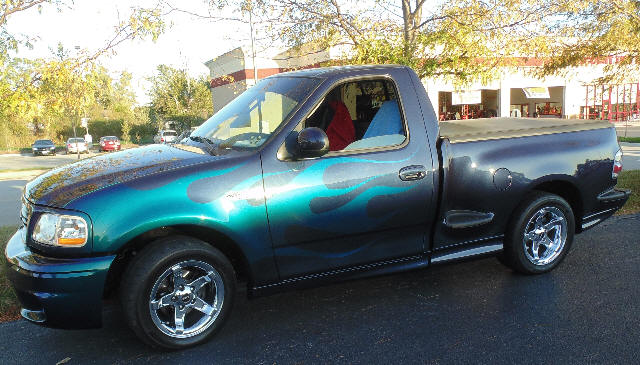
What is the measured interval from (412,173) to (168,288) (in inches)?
76.2

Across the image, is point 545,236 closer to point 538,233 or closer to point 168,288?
point 538,233

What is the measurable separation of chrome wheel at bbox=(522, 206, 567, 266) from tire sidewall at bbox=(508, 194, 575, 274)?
0.10ft

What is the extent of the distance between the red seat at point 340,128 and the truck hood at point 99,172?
1.05 m

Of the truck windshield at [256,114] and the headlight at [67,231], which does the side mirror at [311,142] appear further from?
the headlight at [67,231]

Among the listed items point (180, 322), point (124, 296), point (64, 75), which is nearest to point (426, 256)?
point (180, 322)

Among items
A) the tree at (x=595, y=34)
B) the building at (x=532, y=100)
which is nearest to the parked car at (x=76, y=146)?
the building at (x=532, y=100)

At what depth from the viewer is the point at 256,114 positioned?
3936 mm

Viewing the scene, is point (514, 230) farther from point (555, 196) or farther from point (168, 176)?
point (168, 176)

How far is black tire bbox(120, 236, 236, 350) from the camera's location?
10.1 ft

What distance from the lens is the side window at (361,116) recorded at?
3.87 meters

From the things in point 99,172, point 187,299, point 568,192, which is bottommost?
point 187,299

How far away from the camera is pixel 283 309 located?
3.97m

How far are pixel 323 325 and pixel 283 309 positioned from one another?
1.52ft

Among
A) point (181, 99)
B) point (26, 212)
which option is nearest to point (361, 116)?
point (26, 212)
